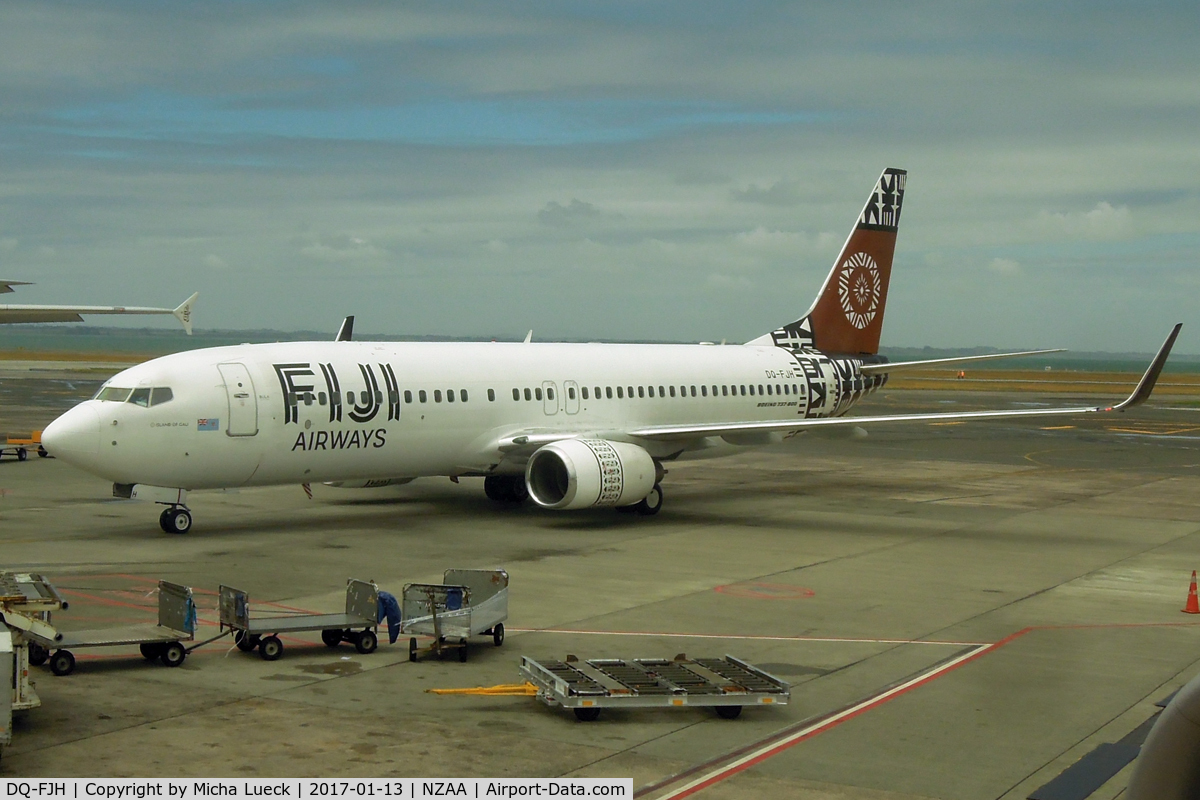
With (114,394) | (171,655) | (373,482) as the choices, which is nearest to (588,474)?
(373,482)

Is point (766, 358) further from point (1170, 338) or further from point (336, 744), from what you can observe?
point (336, 744)

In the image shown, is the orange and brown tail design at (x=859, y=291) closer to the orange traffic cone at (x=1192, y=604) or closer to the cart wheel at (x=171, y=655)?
the orange traffic cone at (x=1192, y=604)

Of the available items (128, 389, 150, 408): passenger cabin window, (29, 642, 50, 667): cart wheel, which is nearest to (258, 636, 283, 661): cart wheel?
(29, 642, 50, 667): cart wheel

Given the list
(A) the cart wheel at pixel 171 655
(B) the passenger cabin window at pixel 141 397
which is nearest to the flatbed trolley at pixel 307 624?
(A) the cart wheel at pixel 171 655

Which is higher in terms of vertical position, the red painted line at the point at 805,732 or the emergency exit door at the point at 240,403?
the emergency exit door at the point at 240,403

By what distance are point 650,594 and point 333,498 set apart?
47.5 ft

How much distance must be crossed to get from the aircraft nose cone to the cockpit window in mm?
509

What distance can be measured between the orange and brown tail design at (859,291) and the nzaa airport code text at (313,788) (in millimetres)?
29352

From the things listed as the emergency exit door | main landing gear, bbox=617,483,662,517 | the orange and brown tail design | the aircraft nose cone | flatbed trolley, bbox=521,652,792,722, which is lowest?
flatbed trolley, bbox=521,652,792,722

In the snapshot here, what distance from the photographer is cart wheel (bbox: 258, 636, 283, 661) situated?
16672mm

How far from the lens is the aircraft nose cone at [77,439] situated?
25922 mm

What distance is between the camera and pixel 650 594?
21.7 meters

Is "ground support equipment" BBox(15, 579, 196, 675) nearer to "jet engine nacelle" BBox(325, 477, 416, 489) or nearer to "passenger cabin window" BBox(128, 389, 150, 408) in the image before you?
"passenger cabin window" BBox(128, 389, 150, 408)

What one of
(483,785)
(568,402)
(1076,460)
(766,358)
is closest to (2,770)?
(483,785)
